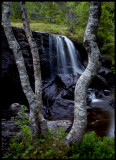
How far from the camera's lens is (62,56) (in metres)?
16.9

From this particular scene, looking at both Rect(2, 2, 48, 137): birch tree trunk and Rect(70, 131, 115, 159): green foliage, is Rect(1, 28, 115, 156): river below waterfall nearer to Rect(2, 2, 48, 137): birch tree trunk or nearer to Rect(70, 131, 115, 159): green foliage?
Rect(2, 2, 48, 137): birch tree trunk

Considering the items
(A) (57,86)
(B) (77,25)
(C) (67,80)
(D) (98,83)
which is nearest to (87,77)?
(C) (67,80)

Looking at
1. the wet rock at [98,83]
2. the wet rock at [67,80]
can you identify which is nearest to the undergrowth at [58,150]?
the wet rock at [67,80]

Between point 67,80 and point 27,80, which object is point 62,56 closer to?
point 67,80

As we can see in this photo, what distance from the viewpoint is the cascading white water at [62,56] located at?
53.0 ft

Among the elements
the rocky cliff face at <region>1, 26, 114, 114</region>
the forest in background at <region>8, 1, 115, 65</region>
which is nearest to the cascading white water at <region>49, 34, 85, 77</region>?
the rocky cliff face at <region>1, 26, 114, 114</region>

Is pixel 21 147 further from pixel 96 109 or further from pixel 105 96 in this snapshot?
pixel 105 96

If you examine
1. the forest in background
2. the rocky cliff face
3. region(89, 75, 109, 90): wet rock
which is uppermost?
the forest in background

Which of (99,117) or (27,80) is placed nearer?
(27,80)

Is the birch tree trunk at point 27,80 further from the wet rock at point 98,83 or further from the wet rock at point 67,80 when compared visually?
the wet rock at point 98,83

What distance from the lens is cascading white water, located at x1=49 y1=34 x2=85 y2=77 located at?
636 inches

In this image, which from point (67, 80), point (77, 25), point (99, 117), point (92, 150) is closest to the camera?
point (92, 150)

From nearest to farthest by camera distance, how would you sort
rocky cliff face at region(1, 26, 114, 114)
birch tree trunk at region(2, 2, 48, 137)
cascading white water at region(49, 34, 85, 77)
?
birch tree trunk at region(2, 2, 48, 137) → rocky cliff face at region(1, 26, 114, 114) → cascading white water at region(49, 34, 85, 77)

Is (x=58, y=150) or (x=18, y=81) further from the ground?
(x=58, y=150)
